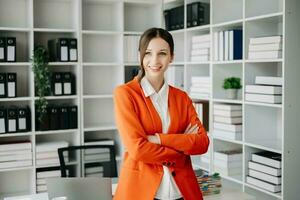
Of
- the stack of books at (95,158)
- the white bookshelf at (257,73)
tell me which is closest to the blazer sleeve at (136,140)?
the stack of books at (95,158)

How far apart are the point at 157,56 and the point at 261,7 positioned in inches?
87.2

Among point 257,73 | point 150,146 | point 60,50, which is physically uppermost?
point 60,50

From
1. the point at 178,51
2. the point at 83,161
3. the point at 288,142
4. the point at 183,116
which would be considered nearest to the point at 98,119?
the point at 178,51

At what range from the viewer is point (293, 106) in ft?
11.1

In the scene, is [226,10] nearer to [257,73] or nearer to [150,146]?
[257,73]

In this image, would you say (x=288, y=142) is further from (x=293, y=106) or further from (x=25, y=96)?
(x=25, y=96)

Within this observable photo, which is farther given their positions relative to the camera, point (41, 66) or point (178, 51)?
point (178, 51)

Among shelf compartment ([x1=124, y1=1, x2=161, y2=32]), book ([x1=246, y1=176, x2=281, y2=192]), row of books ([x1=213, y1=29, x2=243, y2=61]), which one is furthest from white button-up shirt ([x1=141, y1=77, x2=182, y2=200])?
shelf compartment ([x1=124, y1=1, x2=161, y2=32])

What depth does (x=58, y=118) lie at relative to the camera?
457 centimetres

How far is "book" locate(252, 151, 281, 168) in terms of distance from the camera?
11.4ft

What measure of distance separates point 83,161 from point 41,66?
1.31m

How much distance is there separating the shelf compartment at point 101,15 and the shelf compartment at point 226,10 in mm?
1166

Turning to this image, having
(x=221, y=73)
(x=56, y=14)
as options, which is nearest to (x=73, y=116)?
(x=56, y=14)

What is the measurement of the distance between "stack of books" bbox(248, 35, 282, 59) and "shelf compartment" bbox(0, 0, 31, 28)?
2.38m
